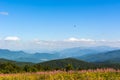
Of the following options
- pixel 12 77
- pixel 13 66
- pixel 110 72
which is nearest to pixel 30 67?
pixel 13 66

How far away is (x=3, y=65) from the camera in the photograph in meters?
41.6

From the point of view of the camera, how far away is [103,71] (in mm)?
25531

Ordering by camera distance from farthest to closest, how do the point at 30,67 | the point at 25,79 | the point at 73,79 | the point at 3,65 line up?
1. the point at 3,65
2. the point at 30,67
3. the point at 25,79
4. the point at 73,79

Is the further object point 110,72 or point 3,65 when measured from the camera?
point 3,65

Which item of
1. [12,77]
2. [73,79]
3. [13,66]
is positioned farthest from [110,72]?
[13,66]

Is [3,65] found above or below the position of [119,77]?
above

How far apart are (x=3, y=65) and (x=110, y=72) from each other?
20068 millimetres

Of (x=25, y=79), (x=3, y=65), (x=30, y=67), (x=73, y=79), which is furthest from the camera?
(x=3, y=65)

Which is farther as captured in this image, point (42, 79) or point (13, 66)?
point (13, 66)

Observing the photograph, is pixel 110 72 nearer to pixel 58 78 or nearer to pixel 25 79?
pixel 58 78

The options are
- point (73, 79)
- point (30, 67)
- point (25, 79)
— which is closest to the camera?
point (73, 79)

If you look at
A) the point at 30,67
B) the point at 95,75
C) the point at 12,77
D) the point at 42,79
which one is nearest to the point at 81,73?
the point at 95,75

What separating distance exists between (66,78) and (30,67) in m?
14.9

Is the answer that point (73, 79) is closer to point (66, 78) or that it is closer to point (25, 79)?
point (66, 78)
